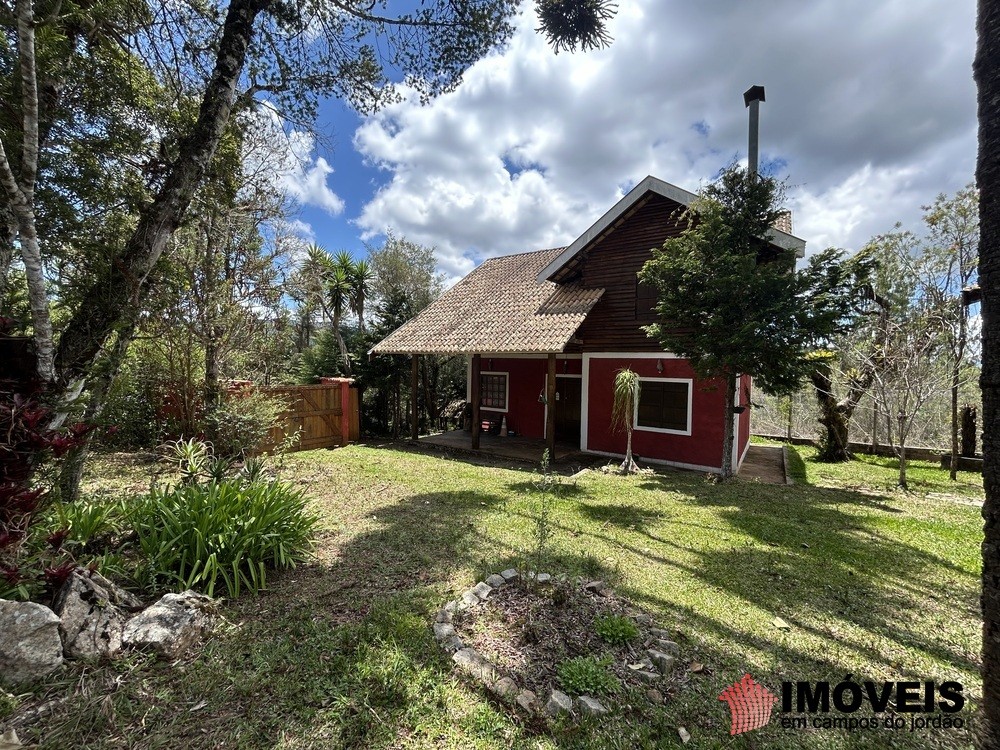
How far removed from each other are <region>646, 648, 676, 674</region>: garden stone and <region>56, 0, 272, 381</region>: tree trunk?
5386 millimetres

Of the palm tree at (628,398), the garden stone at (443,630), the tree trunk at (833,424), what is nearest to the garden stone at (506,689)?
the garden stone at (443,630)

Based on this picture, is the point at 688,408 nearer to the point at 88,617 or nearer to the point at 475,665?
the point at 475,665

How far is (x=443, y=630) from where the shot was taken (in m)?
2.89

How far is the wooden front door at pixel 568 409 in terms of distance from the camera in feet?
40.3

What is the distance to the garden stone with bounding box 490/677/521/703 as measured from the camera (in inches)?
92.1

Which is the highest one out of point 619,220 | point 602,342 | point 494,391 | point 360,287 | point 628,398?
point 619,220

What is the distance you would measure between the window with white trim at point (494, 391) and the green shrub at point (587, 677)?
11072 mm

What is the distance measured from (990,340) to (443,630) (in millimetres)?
3354

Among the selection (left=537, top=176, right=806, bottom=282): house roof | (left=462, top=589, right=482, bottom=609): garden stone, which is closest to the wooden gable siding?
(left=537, top=176, right=806, bottom=282): house roof

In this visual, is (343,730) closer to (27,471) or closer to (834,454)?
(27,471)

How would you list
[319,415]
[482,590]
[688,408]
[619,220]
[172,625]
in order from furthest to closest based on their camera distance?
[319,415]
[619,220]
[688,408]
[482,590]
[172,625]

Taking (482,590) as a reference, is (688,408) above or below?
above

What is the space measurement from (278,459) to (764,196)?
36.3 ft

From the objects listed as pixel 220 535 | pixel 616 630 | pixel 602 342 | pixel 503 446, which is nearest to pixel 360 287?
pixel 503 446
